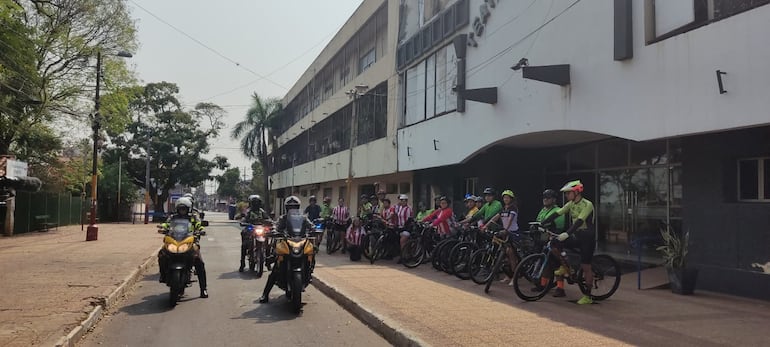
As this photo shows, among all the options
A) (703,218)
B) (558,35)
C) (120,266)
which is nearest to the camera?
(703,218)

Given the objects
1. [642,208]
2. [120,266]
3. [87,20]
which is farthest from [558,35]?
[87,20]

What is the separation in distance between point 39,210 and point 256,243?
2071cm

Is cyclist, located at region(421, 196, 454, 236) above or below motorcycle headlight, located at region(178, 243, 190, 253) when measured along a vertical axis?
above

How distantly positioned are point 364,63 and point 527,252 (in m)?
20.7

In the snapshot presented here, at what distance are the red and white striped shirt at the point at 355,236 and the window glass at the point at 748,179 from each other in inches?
337

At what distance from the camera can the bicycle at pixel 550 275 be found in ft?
29.0

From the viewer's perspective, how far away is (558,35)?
39.8 feet

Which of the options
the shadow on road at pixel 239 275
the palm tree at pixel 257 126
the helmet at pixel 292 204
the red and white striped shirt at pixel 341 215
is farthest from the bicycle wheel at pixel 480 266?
the palm tree at pixel 257 126

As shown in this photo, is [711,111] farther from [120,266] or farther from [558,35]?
[120,266]

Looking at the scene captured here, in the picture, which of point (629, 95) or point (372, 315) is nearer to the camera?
point (372, 315)

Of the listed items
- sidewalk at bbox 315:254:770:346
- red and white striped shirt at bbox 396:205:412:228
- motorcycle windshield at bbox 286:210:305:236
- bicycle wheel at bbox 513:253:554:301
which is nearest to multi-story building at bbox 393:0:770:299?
sidewalk at bbox 315:254:770:346

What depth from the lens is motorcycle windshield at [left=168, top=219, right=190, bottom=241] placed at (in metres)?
9.01

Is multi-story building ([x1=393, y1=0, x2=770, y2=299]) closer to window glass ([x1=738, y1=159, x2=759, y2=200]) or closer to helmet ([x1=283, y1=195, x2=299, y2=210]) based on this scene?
window glass ([x1=738, y1=159, x2=759, y2=200])

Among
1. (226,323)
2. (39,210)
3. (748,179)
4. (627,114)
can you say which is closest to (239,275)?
(226,323)
